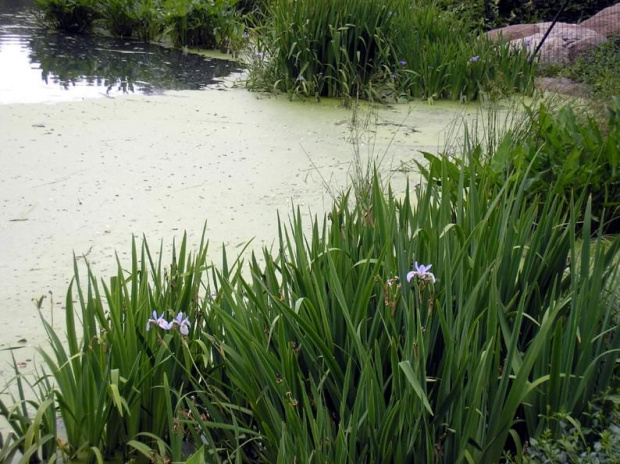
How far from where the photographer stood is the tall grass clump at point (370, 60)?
6391mm

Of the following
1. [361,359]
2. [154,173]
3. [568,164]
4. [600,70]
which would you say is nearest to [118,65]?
[154,173]

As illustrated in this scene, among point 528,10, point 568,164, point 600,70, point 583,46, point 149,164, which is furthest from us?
point 528,10

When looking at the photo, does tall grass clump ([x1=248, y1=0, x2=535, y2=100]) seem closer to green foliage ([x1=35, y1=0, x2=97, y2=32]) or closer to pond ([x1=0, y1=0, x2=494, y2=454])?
pond ([x1=0, y1=0, x2=494, y2=454])

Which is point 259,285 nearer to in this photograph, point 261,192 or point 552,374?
point 552,374

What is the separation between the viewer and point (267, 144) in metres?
4.98

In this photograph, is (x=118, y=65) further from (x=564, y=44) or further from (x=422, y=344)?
(x=422, y=344)

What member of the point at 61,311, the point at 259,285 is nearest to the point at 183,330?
the point at 259,285

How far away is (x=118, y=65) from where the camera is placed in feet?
25.0

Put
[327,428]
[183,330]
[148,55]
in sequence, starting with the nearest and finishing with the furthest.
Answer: [327,428]
[183,330]
[148,55]

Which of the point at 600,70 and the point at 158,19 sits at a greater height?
the point at 158,19

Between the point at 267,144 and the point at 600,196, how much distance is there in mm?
2124

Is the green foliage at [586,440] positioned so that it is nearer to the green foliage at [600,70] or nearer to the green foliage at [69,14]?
the green foliage at [600,70]

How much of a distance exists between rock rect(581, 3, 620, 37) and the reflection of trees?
3.83 metres

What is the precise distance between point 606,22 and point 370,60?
3.64 meters
